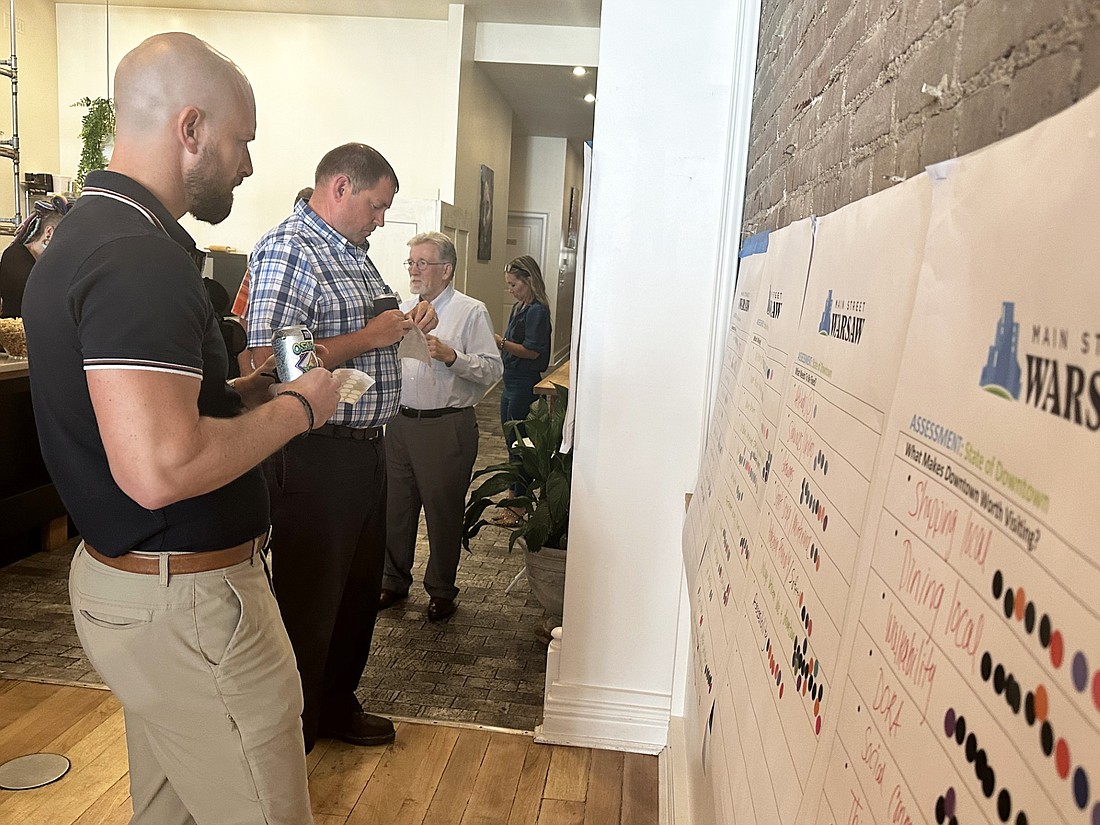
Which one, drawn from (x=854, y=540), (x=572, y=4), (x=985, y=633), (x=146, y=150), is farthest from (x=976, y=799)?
(x=572, y=4)

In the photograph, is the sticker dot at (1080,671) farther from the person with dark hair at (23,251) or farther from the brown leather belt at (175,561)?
the person with dark hair at (23,251)

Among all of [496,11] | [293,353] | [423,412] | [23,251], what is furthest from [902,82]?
[496,11]

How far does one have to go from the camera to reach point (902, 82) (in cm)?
105

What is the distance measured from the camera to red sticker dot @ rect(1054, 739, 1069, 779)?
380mm

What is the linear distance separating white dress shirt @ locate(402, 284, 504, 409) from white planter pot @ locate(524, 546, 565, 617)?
0.68 meters

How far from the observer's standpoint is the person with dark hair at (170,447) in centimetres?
134

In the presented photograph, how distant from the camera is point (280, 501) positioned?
2418mm

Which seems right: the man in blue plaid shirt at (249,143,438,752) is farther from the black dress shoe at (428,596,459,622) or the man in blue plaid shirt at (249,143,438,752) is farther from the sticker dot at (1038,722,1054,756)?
the sticker dot at (1038,722,1054,756)

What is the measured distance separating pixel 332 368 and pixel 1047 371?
2103 mm

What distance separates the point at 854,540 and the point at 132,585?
47.0 inches

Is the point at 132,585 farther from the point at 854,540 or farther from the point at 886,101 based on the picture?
the point at 886,101

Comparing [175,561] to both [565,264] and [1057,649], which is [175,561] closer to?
[1057,649]

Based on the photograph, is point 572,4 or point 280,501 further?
point 572,4

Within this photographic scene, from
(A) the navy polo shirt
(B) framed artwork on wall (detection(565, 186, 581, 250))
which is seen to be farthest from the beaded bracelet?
(B) framed artwork on wall (detection(565, 186, 581, 250))
